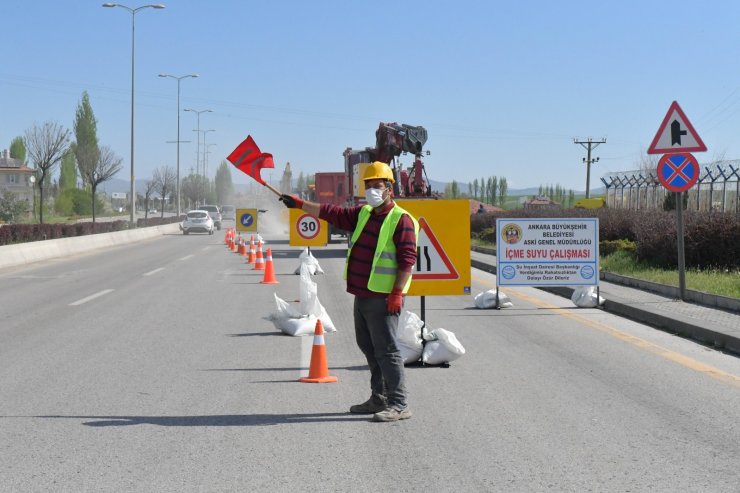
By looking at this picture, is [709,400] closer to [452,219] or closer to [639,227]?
[452,219]

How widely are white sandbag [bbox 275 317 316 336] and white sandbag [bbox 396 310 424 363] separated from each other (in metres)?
2.57

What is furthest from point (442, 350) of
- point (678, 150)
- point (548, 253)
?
point (678, 150)

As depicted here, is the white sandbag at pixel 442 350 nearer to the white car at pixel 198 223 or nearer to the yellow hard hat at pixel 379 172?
the yellow hard hat at pixel 379 172

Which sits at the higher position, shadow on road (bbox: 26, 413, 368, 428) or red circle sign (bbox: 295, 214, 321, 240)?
red circle sign (bbox: 295, 214, 321, 240)

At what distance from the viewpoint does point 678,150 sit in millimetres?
14711

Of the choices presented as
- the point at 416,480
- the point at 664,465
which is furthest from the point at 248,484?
the point at 664,465

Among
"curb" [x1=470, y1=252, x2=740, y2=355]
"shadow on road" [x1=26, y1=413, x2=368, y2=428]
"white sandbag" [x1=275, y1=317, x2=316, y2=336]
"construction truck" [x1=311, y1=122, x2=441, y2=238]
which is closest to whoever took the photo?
"shadow on road" [x1=26, y1=413, x2=368, y2=428]

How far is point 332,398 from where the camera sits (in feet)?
25.9

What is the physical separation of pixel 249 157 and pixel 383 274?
1812mm

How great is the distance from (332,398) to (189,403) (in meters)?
1.09

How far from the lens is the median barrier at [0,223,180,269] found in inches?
1115

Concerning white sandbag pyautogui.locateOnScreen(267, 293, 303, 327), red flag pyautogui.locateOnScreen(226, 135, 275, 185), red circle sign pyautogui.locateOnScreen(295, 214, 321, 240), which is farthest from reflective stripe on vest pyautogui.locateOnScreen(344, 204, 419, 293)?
red circle sign pyautogui.locateOnScreen(295, 214, 321, 240)

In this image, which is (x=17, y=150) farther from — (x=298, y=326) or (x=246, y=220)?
(x=298, y=326)

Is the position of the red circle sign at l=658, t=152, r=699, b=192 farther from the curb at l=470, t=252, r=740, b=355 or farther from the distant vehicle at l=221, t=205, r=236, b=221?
the distant vehicle at l=221, t=205, r=236, b=221
